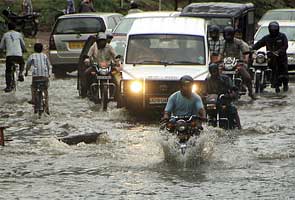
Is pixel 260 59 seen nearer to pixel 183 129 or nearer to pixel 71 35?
pixel 71 35

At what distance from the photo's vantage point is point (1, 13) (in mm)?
39094

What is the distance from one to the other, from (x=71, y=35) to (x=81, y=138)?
11573 millimetres

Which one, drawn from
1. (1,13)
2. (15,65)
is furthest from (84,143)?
(1,13)

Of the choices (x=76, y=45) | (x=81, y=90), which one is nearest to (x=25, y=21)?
(x=76, y=45)

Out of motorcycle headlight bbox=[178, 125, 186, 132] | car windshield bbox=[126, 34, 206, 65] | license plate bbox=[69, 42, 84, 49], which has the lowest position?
license plate bbox=[69, 42, 84, 49]

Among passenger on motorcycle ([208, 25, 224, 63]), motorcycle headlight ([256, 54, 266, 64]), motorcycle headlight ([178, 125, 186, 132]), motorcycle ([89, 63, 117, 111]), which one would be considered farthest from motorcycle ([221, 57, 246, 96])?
motorcycle headlight ([178, 125, 186, 132])

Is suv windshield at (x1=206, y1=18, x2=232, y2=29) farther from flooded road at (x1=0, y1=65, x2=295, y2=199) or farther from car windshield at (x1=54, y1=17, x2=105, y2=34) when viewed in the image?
flooded road at (x1=0, y1=65, x2=295, y2=199)

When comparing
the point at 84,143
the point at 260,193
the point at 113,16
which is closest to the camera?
the point at 260,193

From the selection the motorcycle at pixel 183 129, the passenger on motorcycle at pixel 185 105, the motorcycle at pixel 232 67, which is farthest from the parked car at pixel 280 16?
the motorcycle at pixel 183 129

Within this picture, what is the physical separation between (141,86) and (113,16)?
11159 millimetres

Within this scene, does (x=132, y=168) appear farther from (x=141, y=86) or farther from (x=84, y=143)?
(x=141, y=86)

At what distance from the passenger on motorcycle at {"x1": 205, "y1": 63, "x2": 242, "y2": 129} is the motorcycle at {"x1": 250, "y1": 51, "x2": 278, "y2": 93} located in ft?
22.5

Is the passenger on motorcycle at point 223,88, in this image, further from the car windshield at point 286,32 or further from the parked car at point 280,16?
the parked car at point 280,16

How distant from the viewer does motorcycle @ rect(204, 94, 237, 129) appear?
16.9m
